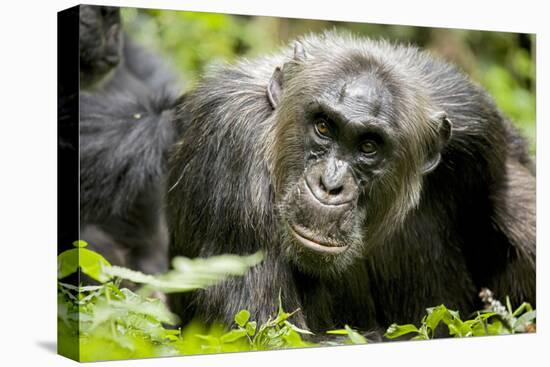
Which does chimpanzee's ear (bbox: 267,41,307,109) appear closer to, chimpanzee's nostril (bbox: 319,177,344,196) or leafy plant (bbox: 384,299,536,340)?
chimpanzee's nostril (bbox: 319,177,344,196)

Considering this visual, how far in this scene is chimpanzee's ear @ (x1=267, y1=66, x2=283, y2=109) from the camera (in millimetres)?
5652

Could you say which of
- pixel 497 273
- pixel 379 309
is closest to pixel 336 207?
pixel 379 309

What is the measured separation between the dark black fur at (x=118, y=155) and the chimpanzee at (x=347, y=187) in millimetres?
691

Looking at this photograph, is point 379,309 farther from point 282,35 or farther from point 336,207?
point 282,35

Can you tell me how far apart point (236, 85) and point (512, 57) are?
4.45m

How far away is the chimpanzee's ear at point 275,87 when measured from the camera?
5.65 metres

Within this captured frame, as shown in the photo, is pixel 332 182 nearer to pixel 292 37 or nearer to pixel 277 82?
pixel 277 82

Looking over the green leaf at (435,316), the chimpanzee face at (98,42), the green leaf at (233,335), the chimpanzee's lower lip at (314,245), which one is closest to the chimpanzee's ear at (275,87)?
the chimpanzee's lower lip at (314,245)

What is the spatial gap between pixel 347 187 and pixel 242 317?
0.93m

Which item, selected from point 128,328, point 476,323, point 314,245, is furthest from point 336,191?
point 476,323

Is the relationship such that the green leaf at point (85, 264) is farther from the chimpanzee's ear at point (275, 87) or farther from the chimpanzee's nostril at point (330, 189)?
the chimpanzee's ear at point (275, 87)

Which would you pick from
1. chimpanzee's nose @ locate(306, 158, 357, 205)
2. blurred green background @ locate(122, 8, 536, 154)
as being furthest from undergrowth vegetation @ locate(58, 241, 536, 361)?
blurred green background @ locate(122, 8, 536, 154)

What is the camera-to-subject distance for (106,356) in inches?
160

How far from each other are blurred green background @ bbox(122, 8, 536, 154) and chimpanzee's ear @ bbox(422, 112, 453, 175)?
7.34 ft
